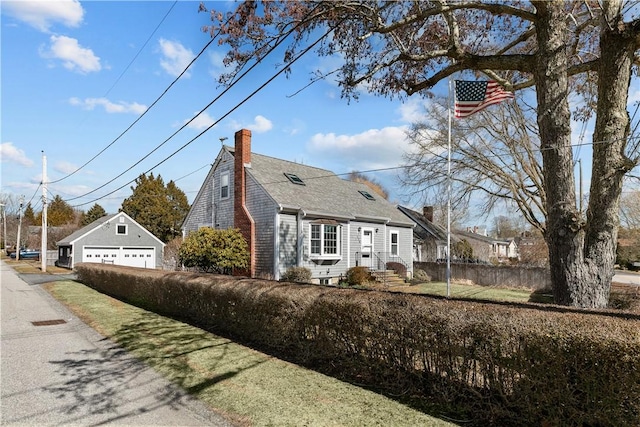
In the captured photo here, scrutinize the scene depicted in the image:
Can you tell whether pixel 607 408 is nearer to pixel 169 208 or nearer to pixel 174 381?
pixel 174 381

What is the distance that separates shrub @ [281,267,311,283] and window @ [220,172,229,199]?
19.7ft

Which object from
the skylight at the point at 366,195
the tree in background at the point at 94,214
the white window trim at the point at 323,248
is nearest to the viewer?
the white window trim at the point at 323,248

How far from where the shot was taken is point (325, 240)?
20.3m

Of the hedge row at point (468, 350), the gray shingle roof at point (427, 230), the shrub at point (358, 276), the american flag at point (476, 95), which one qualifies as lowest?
the shrub at point (358, 276)

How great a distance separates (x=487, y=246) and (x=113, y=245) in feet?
171

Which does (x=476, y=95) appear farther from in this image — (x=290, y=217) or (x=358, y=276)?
(x=358, y=276)

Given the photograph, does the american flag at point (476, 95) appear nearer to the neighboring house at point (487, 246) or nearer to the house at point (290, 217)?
the house at point (290, 217)

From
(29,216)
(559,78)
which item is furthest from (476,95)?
(29,216)

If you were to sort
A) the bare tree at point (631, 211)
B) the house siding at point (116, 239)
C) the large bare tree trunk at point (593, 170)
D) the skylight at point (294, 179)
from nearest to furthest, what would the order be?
the large bare tree trunk at point (593, 170) < the skylight at point (294, 179) < the bare tree at point (631, 211) < the house siding at point (116, 239)

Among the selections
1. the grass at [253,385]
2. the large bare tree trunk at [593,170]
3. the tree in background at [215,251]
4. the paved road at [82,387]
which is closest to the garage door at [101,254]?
the tree in background at [215,251]

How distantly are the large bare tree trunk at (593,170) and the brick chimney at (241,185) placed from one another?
14.7 meters

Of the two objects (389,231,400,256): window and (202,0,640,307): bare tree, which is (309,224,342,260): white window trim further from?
(202,0,640,307): bare tree

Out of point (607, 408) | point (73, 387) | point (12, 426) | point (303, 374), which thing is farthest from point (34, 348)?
point (607, 408)

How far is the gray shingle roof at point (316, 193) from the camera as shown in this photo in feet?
64.6
